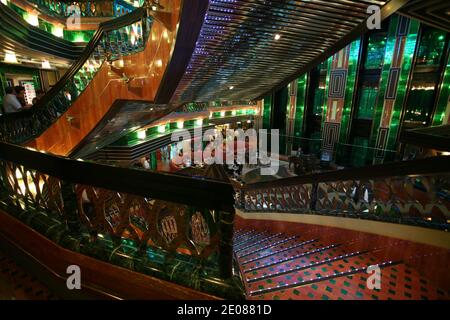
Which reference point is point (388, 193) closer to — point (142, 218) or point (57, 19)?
point (142, 218)

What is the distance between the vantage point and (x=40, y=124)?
504cm

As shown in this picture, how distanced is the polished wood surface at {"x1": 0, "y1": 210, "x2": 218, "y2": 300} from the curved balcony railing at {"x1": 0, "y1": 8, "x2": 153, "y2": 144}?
3.55 metres

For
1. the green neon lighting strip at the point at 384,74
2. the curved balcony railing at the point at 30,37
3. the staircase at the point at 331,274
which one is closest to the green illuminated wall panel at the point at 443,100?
the green neon lighting strip at the point at 384,74

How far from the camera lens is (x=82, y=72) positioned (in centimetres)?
465

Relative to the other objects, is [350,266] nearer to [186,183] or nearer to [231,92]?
[186,183]

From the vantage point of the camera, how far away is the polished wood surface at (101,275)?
51.5 inches

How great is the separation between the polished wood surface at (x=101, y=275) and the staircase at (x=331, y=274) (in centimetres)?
47

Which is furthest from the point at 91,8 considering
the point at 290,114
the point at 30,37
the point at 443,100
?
the point at 443,100

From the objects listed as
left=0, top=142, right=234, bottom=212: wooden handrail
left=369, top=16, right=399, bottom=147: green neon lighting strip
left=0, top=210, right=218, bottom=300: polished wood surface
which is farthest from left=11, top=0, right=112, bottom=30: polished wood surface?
left=369, top=16, right=399, bottom=147: green neon lighting strip

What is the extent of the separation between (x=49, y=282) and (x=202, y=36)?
4059 millimetres

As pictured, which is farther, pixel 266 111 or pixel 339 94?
pixel 266 111

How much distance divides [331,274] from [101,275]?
181 cm

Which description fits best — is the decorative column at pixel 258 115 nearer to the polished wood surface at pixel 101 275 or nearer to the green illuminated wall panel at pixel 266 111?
the green illuminated wall panel at pixel 266 111
